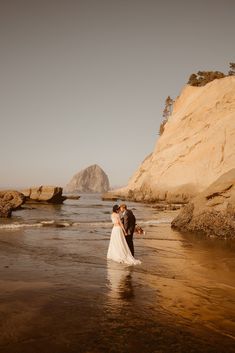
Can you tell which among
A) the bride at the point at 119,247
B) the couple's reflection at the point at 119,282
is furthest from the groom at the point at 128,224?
the couple's reflection at the point at 119,282

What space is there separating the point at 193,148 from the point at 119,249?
42.0m

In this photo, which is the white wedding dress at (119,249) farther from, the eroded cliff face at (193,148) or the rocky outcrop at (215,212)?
the eroded cliff face at (193,148)

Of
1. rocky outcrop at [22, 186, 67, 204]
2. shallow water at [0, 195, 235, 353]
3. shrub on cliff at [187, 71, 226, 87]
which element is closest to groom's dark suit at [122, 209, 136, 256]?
shallow water at [0, 195, 235, 353]

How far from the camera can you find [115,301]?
620 cm

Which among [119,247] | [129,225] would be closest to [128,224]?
[129,225]

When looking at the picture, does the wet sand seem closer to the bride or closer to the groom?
the bride

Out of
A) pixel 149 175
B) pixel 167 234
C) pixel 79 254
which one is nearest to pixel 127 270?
pixel 79 254

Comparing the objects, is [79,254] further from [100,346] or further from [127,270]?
[100,346]

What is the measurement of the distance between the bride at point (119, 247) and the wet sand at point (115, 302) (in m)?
0.39

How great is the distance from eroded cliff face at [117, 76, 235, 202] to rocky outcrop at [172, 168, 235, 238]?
1128 inches

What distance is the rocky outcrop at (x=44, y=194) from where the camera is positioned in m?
43.0

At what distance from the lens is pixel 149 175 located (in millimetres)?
55125

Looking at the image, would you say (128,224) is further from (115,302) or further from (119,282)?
(115,302)

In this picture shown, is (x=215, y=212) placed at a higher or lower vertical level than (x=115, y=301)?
Result: higher
